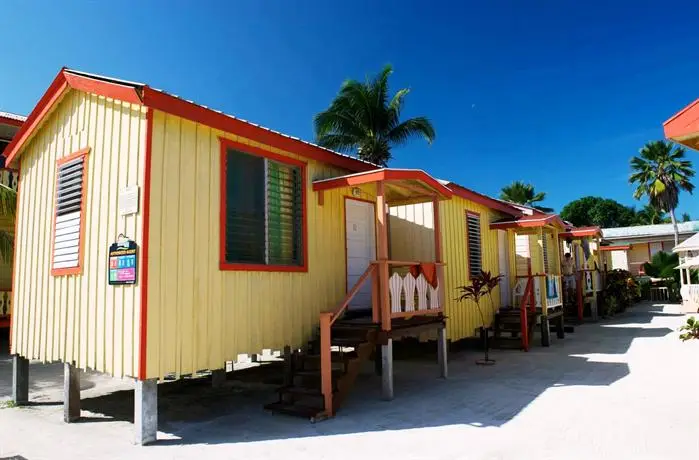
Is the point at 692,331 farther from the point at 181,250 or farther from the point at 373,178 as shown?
the point at 181,250

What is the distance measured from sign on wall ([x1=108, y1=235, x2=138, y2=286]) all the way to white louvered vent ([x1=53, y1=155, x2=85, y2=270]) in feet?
3.20

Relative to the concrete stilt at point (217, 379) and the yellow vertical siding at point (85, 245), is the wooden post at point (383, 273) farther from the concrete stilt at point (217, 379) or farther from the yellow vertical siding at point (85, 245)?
the concrete stilt at point (217, 379)

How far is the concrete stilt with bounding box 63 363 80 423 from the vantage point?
6285 mm

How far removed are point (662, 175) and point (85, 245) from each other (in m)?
37.9

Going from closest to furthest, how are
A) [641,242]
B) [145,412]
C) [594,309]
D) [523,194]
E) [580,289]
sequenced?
[145,412] < [580,289] < [594,309] < [641,242] < [523,194]


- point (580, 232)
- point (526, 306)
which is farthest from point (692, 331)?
point (580, 232)

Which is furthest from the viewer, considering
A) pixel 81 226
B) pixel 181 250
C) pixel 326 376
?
pixel 81 226

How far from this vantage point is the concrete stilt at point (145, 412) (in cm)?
512

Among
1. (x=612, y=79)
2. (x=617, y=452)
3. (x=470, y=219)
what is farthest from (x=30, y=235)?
(x=612, y=79)

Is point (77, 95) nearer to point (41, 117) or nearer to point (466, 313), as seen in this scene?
point (41, 117)

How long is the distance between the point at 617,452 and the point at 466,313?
6673 millimetres

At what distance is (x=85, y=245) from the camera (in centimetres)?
609

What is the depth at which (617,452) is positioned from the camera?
449cm

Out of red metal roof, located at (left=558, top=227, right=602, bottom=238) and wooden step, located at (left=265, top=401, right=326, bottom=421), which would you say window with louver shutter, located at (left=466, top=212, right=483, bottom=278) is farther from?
red metal roof, located at (left=558, top=227, right=602, bottom=238)
